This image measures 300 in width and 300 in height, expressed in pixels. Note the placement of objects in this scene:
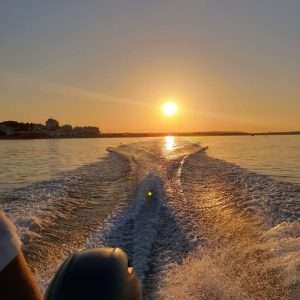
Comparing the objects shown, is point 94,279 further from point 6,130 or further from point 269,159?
point 6,130

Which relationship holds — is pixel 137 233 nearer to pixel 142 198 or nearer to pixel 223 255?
pixel 223 255

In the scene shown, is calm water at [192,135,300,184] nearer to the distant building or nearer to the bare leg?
the bare leg

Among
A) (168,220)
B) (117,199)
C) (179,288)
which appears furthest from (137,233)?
(117,199)

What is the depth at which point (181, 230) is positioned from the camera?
6652 millimetres

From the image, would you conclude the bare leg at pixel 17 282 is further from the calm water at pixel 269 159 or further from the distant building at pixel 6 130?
the distant building at pixel 6 130

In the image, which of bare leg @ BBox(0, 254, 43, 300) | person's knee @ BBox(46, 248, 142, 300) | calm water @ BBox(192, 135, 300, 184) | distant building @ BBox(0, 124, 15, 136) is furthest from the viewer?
distant building @ BBox(0, 124, 15, 136)

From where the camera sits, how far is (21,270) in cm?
92

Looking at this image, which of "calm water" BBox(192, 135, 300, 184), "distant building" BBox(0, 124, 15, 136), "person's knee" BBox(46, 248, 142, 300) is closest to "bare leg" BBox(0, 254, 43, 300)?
"person's knee" BBox(46, 248, 142, 300)

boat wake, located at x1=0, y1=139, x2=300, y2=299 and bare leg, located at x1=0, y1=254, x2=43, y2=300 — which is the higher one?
bare leg, located at x1=0, y1=254, x2=43, y2=300

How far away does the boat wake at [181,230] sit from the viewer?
14.7ft

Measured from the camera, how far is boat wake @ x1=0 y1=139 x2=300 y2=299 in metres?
4.49

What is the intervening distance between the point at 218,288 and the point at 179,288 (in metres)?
0.47

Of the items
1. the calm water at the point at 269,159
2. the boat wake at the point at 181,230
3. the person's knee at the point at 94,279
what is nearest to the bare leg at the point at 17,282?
the person's knee at the point at 94,279

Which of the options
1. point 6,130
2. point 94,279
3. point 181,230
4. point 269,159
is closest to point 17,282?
point 94,279
